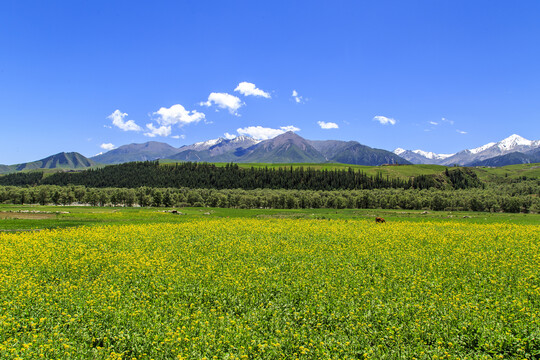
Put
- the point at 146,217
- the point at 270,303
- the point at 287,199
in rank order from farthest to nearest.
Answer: the point at 287,199, the point at 146,217, the point at 270,303

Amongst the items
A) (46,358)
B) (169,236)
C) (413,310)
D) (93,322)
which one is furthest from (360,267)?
(169,236)

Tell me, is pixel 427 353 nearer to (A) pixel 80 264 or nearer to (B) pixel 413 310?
(B) pixel 413 310

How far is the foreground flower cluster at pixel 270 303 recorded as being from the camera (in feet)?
31.9

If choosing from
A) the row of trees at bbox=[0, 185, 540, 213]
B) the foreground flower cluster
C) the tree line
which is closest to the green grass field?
the row of trees at bbox=[0, 185, 540, 213]

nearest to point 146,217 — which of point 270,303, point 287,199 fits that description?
point 270,303

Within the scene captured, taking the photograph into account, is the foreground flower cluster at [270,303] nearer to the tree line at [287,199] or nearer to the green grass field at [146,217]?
the green grass field at [146,217]

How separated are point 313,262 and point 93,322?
1297cm

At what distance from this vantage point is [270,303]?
12.9 metres

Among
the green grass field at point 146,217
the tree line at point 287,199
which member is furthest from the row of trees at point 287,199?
the green grass field at point 146,217

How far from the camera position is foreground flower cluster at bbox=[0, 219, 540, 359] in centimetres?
973

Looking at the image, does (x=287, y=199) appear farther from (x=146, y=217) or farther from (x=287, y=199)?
(x=146, y=217)

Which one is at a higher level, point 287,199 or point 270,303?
point 270,303

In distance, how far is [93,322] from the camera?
1156 cm

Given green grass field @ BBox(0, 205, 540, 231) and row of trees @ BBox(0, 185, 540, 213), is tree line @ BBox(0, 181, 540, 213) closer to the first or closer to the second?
row of trees @ BBox(0, 185, 540, 213)
